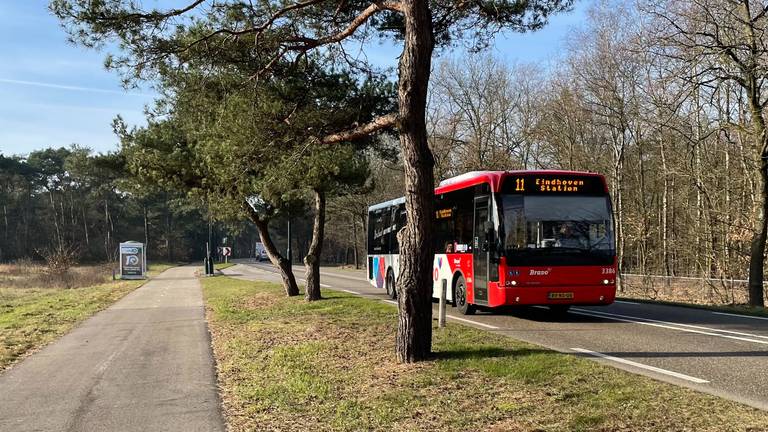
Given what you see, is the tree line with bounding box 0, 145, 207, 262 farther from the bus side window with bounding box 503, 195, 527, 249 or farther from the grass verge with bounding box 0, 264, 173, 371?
A: the bus side window with bounding box 503, 195, 527, 249

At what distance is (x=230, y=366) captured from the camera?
9.22m

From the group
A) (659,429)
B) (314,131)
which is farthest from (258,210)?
(659,429)

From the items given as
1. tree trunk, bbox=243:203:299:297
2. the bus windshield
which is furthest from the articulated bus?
tree trunk, bbox=243:203:299:297

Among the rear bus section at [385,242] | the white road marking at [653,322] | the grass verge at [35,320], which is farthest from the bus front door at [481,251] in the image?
the grass verge at [35,320]

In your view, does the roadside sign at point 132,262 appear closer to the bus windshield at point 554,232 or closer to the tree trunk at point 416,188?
the bus windshield at point 554,232

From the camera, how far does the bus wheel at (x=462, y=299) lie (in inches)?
568

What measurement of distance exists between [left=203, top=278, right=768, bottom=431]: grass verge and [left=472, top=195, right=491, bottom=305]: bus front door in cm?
248

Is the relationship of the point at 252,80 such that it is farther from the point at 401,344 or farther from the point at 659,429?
the point at 659,429

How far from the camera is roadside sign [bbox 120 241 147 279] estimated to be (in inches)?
1596

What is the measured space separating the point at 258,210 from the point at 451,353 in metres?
13.0

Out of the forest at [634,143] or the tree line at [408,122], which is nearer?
the tree line at [408,122]

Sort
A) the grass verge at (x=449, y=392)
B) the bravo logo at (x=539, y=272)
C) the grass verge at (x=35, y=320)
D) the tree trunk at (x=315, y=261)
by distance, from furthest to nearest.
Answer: the tree trunk at (x=315, y=261) < the bravo logo at (x=539, y=272) < the grass verge at (x=35, y=320) < the grass verge at (x=449, y=392)

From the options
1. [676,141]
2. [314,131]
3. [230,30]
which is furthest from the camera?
[676,141]

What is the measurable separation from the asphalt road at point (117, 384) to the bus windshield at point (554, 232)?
20.7 feet
